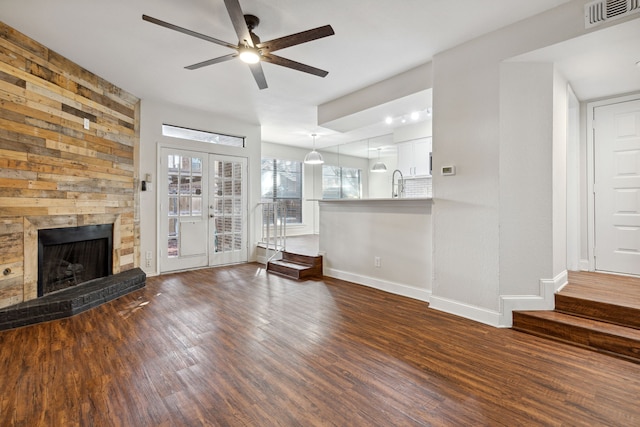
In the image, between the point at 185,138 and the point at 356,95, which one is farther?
the point at 185,138

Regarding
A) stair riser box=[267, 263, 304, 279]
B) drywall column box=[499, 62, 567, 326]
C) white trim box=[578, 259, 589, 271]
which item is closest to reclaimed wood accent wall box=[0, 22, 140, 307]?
stair riser box=[267, 263, 304, 279]

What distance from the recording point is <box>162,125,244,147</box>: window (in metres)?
5.09

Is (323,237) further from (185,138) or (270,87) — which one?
(185,138)

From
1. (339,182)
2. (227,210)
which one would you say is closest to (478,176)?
(227,210)

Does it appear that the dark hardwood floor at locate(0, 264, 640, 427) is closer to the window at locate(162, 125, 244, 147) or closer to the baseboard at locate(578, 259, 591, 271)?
the baseboard at locate(578, 259, 591, 271)

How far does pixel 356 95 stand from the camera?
14.1ft

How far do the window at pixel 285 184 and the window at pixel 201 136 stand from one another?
168 cm

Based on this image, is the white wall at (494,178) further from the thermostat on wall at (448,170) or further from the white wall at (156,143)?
the white wall at (156,143)

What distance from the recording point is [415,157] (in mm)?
6137

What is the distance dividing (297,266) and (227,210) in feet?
6.26

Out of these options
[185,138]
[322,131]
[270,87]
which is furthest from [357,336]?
[322,131]

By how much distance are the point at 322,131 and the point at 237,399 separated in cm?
562

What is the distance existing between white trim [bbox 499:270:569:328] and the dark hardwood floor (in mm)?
173

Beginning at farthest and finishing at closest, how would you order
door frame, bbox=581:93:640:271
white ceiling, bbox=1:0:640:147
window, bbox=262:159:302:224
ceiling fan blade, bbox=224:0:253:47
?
window, bbox=262:159:302:224 → door frame, bbox=581:93:640:271 → white ceiling, bbox=1:0:640:147 → ceiling fan blade, bbox=224:0:253:47
